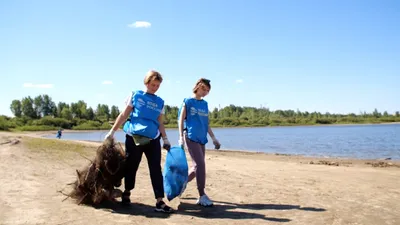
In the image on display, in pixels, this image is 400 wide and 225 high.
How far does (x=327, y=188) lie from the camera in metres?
7.12

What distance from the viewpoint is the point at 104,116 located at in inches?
4882

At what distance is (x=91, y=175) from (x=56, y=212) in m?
0.74

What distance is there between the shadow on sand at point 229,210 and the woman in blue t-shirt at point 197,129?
20 centimetres

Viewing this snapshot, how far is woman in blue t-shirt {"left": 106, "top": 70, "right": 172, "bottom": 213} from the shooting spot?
5.07 m

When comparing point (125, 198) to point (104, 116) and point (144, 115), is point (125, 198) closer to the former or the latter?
point (144, 115)

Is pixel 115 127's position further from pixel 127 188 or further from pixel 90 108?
pixel 90 108

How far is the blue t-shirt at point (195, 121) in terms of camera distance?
5.54 metres

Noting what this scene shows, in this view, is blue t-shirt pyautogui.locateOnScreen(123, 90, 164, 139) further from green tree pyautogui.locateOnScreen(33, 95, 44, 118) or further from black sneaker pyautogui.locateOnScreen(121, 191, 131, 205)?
green tree pyautogui.locateOnScreen(33, 95, 44, 118)

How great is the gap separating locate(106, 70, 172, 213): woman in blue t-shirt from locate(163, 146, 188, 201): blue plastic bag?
0.99 ft

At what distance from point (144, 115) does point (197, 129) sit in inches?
36.3

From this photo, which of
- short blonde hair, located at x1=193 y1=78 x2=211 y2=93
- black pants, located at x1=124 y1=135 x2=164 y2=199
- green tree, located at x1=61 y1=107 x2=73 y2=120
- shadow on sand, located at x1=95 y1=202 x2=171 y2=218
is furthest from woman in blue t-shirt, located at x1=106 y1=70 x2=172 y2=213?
green tree, located at x1=61 y1=107 x2=73 y2=120

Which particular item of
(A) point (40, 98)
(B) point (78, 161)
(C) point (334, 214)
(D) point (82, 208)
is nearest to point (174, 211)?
(D) point (82, 208)

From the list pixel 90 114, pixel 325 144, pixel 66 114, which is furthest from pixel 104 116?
pixel 325 144

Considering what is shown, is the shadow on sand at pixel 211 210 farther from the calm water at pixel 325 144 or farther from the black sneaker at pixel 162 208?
the calm water at pixel 325 144
